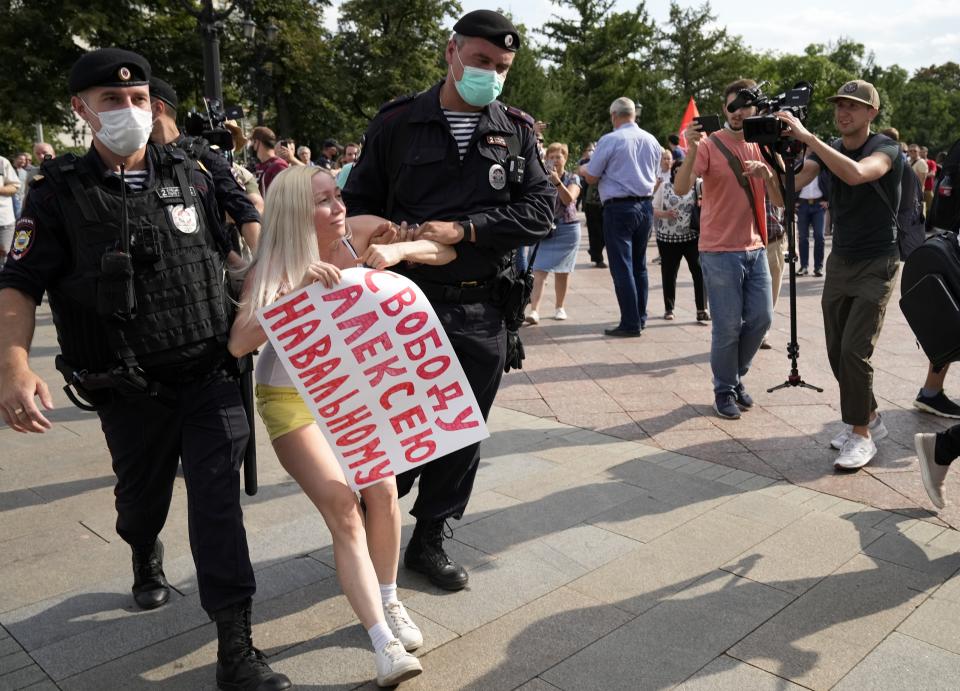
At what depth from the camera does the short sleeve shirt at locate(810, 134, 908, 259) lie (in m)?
4.80

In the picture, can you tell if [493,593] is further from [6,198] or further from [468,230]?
[6,198]

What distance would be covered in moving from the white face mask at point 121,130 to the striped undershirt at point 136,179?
8cm

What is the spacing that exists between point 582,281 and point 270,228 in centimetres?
982

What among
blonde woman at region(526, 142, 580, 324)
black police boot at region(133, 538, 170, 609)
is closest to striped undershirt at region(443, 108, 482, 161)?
black police boot at region(133, 538, 170, 609)

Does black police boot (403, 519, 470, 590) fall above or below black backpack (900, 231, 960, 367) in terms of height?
below

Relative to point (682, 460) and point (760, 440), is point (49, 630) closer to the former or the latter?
point (682, 460)

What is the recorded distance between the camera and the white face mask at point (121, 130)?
277 cm

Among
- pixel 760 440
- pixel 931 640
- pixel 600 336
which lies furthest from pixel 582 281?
pixel 931 640

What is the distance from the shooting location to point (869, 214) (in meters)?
4.85

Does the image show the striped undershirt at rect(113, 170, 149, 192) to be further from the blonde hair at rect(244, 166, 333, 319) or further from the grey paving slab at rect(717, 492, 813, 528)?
the grey paving slab at rect(717, 492, 813, 528)

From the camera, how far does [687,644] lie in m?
2.96

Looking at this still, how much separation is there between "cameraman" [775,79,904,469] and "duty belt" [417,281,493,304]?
230 cm

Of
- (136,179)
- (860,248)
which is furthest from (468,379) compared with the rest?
(860,248)

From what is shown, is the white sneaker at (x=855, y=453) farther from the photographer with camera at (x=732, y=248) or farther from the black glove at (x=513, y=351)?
the black glove at (x=513, y=351)
